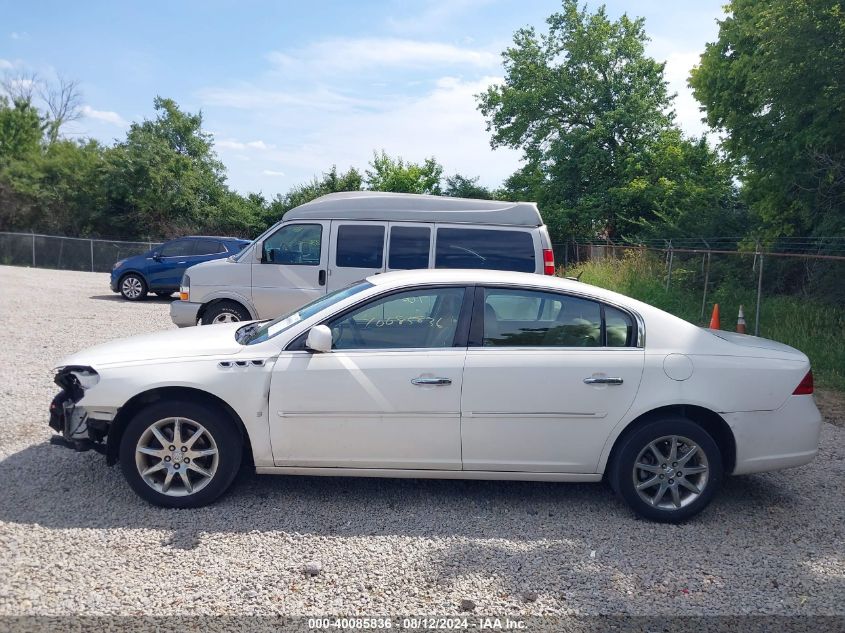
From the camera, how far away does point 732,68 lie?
17.7 metres

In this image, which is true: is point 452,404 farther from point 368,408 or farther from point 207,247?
point 207,247

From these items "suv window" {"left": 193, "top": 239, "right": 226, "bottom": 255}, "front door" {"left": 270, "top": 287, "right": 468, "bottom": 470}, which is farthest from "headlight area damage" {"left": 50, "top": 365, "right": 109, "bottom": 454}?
"suv window" {"left": 193, "top": 239, "right": 226, "bottom": 255}

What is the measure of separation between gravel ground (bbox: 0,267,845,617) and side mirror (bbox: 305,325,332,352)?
1.07 meters

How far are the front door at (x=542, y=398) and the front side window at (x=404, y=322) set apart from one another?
0.22 metres

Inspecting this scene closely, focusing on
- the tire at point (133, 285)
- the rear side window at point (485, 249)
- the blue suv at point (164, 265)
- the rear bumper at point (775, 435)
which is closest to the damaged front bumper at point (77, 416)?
the rear bumper at point (775, 435)

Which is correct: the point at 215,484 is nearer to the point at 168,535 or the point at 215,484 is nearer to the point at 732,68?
the point at 168,535

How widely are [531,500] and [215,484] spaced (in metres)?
2.13

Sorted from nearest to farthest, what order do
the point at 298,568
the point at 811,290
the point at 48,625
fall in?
the point at 48,625 < the point at 298,568 < the point at 811,290

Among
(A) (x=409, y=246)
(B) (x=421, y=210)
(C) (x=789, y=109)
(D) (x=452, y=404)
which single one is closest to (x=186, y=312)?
(A) (x=409, y=246)

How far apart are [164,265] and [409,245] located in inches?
426

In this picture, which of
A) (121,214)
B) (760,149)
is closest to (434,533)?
(760,149)

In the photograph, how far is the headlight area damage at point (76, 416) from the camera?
14.6 ft

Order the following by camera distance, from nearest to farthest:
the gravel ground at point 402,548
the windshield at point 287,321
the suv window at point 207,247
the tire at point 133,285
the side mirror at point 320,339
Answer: the gravel ground at point 402,548 → the side mirror at point 320,339 → the windshield at point 287,321 → the tire at point 133,285 → the suv window at point 207,247

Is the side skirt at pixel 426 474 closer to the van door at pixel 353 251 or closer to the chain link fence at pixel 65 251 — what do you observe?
the van door at pixel 353 251
